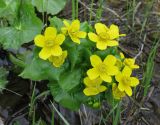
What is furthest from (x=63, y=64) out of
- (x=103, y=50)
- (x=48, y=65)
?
(x=103, y=50)

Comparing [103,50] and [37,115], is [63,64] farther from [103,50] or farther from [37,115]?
[37,115]

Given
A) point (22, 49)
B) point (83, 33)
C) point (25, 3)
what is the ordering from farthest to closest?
point (22, 49) < point (25, 3) < point (83, 33)

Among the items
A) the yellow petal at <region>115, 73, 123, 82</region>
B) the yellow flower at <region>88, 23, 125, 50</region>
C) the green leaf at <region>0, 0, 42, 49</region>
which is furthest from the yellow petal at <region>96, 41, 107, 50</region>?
the green leaf at <region>0, 0, 42, 49</region>

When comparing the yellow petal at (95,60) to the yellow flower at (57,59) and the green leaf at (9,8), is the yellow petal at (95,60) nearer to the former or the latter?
the yellow flower at (57,59)

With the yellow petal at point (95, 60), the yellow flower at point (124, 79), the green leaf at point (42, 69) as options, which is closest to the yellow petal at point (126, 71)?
the yellow flower at point (124, 79)

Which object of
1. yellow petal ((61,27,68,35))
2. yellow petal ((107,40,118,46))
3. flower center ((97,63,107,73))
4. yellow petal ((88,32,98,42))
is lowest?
flower center ((97,63,107,73))

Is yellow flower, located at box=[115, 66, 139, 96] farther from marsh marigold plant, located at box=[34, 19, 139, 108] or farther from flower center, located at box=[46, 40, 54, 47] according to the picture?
flower center, located at box=[46, 40, 54, 47]
